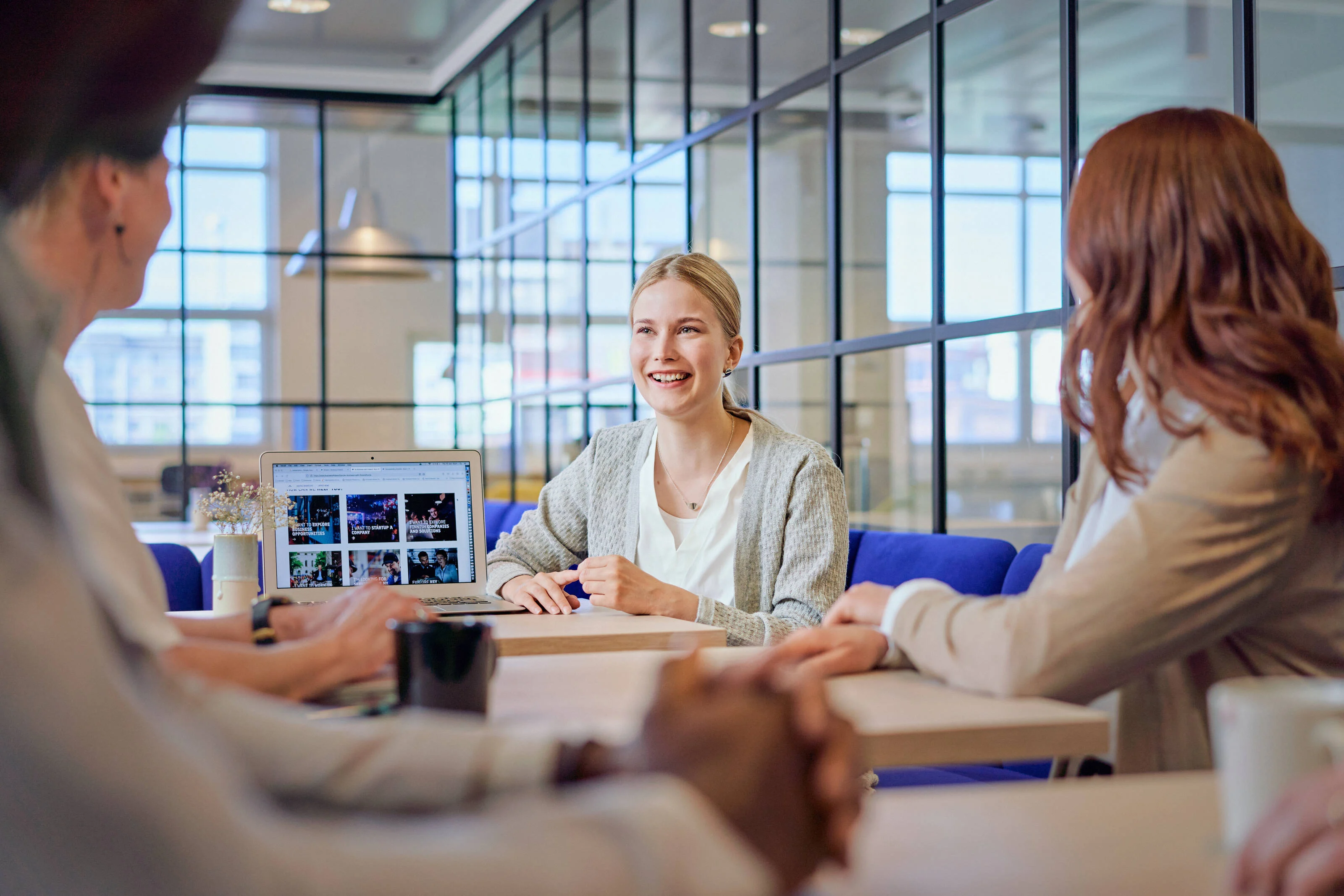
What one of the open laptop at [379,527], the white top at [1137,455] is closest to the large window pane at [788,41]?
the open laptop at [379,527]

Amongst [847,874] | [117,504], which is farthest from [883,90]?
[847,874]

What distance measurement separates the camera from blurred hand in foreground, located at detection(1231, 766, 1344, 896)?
0.60 metres

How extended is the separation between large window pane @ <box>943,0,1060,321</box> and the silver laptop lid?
160 centimetres

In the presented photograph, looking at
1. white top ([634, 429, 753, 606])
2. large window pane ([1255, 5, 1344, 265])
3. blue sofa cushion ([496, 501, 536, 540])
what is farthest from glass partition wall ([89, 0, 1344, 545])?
white top ([634, 429, 753, 606])

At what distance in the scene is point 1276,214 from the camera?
4.09ft

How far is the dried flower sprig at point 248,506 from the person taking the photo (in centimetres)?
225

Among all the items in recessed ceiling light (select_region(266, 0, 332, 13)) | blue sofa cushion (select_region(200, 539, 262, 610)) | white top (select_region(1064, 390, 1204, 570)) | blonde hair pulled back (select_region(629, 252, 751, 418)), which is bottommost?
blue sofa cushion (select_region(200, 539, 262, 610))

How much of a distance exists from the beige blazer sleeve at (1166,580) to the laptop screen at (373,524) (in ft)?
4.80

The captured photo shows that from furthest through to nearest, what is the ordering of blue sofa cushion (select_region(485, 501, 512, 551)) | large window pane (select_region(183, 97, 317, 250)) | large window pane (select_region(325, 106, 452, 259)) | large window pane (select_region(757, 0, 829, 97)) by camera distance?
large window pane (select_region(325, 106, 452, 259))
large window pane (select_region(183, 97, 317, 250))
blue sofa cushion (select_region(485, 501, 512, 551))
large window pane (select_region(757, 0, 829, 97))

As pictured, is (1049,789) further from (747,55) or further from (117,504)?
(747,55)

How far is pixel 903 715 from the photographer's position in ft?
3.64

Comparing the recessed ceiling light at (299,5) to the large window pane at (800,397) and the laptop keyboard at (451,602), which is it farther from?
the laptop keyboard at (451,602)

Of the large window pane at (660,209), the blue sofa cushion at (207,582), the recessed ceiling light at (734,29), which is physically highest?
the recessed ceiling light at (734,29)

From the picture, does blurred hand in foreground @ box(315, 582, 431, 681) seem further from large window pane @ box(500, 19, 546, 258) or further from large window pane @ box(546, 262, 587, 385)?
large window pane @ box(500, 19, 546, 258)
